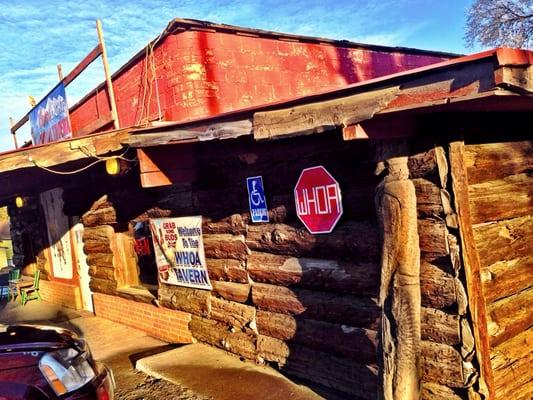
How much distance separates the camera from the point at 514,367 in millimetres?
3984

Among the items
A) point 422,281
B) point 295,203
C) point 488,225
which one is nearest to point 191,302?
point 295,203

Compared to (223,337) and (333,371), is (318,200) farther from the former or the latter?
(223,337)

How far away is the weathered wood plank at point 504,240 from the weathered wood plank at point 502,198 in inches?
2.5

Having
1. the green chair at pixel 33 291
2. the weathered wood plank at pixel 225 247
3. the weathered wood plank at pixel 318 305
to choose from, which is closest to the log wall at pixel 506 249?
the weathered wood plank at pixel 318 305

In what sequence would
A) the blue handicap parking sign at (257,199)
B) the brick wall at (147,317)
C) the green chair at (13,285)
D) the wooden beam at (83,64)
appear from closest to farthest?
the blue handicap parking sign at (257,199)
the brick wall at (147,317)
the wooden beam at (83,64)
the green chair at (13,285)

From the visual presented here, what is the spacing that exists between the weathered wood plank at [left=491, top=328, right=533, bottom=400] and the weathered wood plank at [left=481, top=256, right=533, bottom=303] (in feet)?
1.38

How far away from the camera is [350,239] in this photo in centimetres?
438

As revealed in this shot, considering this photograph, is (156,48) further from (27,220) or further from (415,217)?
(27,220)

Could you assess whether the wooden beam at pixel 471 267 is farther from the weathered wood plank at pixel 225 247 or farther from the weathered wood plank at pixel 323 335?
the weathered wood plank at pixel 225 247

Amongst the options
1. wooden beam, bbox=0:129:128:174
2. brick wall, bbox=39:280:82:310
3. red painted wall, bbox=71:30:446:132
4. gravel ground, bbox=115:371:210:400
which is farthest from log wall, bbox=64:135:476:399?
brick wall, bbox=39:280:82:310

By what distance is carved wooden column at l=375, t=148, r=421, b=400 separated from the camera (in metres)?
3.57

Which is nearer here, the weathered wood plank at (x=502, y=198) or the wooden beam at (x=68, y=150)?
the weathered wood plank at (x=502, y=198)

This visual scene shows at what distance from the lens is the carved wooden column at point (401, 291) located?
357 centimetres

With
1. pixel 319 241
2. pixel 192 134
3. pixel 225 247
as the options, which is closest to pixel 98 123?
pixel 225 247
